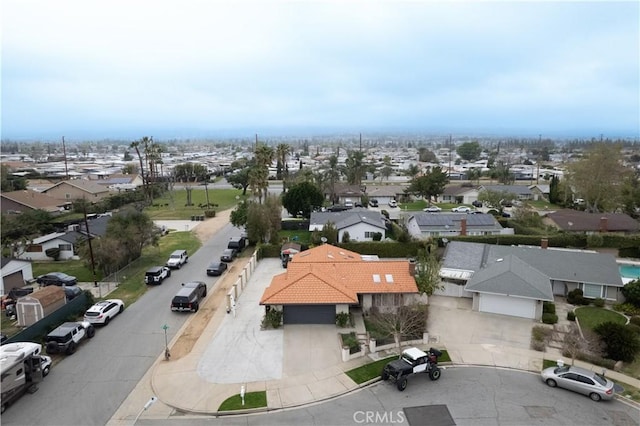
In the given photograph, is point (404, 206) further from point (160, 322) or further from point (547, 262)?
point (160, 322)

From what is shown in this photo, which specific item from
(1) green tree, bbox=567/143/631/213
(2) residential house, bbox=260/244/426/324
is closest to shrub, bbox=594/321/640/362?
(2) residential house, bbox=260/244/426/324

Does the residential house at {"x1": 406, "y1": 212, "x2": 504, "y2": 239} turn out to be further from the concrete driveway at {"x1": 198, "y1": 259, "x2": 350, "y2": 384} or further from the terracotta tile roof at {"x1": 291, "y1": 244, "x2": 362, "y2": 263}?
the concrete driveway at {"x1": 198, "y1": 259, "x2": 350, "y2": 384}

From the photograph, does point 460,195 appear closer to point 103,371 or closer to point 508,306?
point 508,306

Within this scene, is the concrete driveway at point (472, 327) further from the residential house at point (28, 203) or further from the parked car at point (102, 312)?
the residential house at point (28, 203)

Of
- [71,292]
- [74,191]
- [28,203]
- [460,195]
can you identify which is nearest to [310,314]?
[71,292]

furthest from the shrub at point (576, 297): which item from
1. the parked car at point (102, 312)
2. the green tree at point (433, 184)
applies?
the green tree at point (433, 184)
